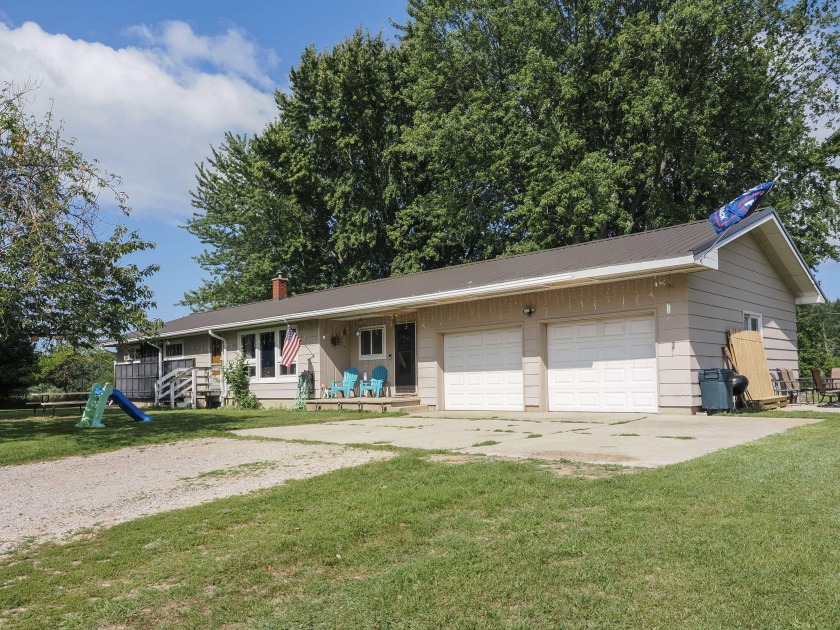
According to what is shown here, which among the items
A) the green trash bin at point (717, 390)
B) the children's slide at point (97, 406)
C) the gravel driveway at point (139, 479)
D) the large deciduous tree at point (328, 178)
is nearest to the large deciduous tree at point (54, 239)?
the children's slide at point (97, 406)

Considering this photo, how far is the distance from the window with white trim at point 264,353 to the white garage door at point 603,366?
8.83m

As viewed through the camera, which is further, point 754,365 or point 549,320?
point 549,320

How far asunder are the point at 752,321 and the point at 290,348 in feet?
40.1

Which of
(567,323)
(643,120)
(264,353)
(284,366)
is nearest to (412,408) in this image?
(567,323)

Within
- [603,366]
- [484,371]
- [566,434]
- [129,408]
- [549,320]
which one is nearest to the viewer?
[566,434]

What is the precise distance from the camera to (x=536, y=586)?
3.09 m

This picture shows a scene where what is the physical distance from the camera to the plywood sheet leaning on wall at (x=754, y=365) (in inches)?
507

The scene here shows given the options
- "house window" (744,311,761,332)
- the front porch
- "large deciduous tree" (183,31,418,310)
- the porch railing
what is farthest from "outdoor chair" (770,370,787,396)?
"large deciduous tree" (183,31,418,310)

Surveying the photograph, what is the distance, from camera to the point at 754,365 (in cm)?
1345

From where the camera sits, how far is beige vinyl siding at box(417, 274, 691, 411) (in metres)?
11.6

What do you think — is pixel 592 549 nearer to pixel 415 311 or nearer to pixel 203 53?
pixel 415 311

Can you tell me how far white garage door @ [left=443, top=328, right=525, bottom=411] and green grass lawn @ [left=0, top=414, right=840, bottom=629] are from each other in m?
8.88

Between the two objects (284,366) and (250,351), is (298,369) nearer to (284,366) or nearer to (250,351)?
(284,366)

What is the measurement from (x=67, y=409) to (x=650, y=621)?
22.8m
